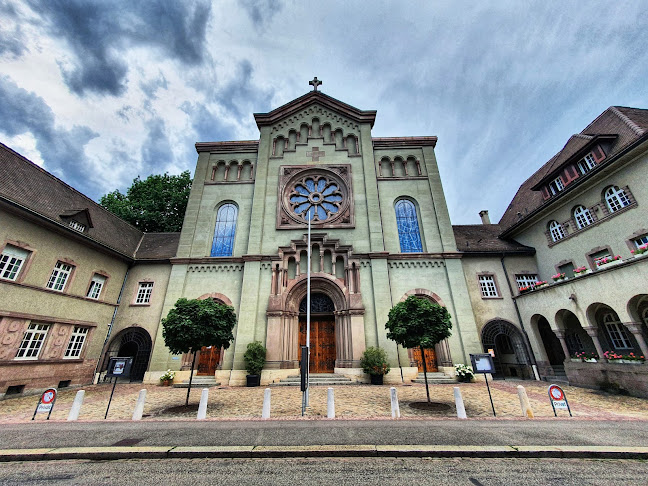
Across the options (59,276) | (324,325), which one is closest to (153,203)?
(59,276)

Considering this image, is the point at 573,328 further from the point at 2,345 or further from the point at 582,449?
the point at 2,345

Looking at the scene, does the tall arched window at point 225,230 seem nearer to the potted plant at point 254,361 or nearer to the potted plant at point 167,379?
the potted plant at point 254,361

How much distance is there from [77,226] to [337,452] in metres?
20.0

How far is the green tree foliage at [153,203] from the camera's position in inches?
1180

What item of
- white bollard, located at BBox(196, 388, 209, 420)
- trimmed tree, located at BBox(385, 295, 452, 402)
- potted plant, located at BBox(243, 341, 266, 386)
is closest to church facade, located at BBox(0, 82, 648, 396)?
potted plant, located at BBox(243, 341, 266, 386)

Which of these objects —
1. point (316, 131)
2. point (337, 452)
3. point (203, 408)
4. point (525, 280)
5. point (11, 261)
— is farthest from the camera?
point (316, 131)

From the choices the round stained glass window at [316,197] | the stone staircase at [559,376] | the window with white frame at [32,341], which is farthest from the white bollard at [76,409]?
the stone staircase at [559,376]

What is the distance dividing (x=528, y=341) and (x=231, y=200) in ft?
77.7

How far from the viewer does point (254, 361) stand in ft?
50.8

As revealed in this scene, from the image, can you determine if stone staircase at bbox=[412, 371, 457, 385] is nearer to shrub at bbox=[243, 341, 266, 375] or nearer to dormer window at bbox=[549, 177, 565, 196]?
shrub at bbox=[243, 341, 266, 375]

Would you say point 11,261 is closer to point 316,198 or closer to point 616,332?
point 316,198

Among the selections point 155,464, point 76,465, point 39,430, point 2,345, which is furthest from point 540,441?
point 2,345

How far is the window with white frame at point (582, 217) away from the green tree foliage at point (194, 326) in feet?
69.5

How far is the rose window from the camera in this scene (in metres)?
21.5
